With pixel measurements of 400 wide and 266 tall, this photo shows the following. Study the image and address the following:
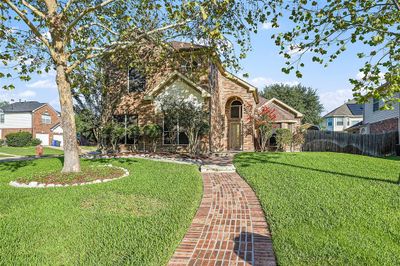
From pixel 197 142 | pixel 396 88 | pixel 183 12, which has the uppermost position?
pixel 183 12

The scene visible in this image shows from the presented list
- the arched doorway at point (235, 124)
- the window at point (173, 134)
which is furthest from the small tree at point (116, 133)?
the arched doorway at point (235, 124)

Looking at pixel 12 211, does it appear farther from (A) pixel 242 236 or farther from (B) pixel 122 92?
(B) pixel 122 92

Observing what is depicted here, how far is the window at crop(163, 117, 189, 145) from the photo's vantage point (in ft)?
55.8

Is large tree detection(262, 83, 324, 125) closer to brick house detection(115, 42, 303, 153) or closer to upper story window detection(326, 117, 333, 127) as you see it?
upper story window detection(326, 117, 333, 127)

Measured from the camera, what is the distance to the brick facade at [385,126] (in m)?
21.6

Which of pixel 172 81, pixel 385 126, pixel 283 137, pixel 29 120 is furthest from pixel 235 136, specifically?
pixel 29 120

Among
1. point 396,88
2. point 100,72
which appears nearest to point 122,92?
point 100,72

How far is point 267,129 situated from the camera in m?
18.8

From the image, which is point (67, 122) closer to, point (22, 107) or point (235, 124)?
point (235, 124)

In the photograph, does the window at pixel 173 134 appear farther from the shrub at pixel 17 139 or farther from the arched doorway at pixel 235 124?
the shrub at pixel 17 139

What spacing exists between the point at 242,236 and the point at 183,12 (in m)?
6.87

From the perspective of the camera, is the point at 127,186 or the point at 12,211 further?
the point at 127,186

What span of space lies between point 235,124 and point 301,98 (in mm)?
33626

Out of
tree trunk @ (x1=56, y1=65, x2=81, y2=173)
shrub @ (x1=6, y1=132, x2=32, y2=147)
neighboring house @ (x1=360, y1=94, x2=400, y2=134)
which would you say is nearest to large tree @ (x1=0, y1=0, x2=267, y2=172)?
tree trunk @ (x1=56, y1=65, x2=81, y2=173)
